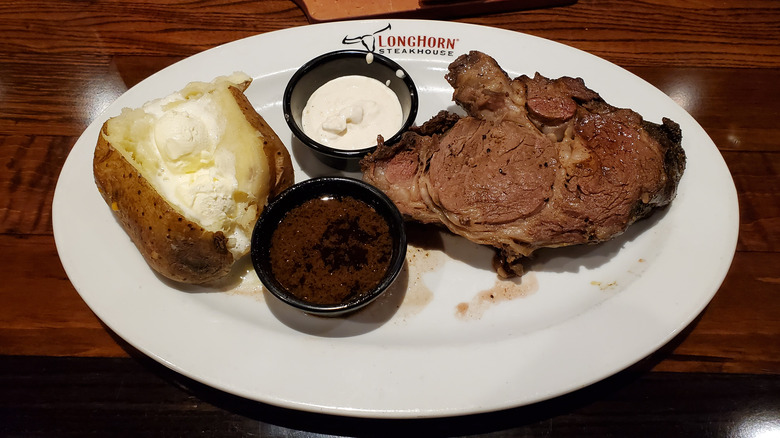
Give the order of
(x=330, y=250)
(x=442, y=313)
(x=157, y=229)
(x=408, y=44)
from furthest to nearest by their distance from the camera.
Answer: (x=408, y=44), (x=442, y=313), (x=330, y=250), (x=157, y=229)

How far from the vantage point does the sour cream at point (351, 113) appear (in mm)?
2613

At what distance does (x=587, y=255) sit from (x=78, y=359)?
2.60 meters

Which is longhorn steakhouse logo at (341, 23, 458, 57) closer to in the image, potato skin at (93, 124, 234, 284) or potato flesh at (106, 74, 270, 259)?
potato flesh at (106, 74, 270, 259)

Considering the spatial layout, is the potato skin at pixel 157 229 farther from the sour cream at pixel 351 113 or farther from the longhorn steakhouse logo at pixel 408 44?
the longhorn steakhouse logo at pixel 408 44

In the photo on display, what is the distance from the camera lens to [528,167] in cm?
227

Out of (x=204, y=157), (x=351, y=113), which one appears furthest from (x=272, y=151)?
(x=351, y=113)

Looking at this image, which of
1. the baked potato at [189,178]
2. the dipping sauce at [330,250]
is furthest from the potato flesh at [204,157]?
the dipping sauce at [330,250]

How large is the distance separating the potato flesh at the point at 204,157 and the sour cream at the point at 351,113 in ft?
1.53

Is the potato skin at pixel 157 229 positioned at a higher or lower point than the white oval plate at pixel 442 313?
higher

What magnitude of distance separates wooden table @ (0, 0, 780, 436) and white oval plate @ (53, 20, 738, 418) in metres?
0.30

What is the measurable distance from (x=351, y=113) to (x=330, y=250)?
81 cm

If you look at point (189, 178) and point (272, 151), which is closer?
point (189, 178)

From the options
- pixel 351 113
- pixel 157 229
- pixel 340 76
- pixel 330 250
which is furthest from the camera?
pixel 340 76

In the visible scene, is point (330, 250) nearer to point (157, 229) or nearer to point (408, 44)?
point (157, 229)
